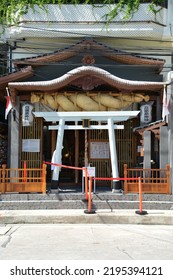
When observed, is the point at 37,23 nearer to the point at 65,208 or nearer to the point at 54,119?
the point at 54,119

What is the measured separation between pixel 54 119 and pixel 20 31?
186 inches

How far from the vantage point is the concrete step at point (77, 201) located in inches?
490

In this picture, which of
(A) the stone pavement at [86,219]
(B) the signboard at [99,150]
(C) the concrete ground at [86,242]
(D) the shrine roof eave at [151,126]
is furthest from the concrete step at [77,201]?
(B) the signboard at [99,150]

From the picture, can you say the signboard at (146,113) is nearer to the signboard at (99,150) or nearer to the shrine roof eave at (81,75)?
the shrine roof eave at (81,75)

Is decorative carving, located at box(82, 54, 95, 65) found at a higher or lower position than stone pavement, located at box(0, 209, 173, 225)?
higher

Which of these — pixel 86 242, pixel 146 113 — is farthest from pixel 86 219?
pixel 146 113

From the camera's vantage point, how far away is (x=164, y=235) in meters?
9.48

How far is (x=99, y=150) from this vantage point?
15852mm

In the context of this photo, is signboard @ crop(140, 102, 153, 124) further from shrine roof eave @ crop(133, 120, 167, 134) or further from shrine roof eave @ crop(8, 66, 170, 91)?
shrine roof eave @ crop(8, 66, 170, 91)

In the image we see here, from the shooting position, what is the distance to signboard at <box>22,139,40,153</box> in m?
15.3

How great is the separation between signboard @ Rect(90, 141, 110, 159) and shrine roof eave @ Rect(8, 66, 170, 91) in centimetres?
301

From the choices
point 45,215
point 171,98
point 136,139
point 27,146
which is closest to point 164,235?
point 45,215

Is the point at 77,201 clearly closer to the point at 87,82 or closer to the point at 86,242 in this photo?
the point at 86,242

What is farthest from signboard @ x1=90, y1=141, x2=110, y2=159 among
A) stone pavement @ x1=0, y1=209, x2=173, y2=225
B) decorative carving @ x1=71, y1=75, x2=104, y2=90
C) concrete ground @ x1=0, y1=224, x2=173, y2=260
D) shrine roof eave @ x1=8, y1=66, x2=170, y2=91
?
concrete ground @ x1=0, y1=224, x2=173, y2=260
